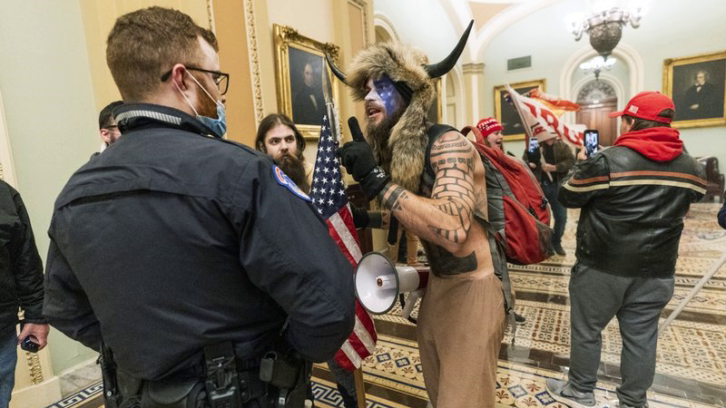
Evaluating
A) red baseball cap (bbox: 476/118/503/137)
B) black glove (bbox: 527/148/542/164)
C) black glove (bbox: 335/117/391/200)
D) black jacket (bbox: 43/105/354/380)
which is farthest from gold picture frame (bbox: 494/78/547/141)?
black jacket (bbox: 43/105/354/380)

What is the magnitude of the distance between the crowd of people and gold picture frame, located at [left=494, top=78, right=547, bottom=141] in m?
11.2

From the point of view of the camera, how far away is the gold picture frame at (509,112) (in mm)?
11750

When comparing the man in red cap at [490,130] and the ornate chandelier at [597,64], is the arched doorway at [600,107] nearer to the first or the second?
the ornate chandelier at [597,64]

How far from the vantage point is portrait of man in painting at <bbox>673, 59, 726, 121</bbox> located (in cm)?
952

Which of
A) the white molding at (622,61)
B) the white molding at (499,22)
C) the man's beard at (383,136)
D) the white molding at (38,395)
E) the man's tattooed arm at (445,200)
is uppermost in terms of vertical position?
the white molding at (499,22)

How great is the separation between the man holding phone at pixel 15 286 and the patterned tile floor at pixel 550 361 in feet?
4.17

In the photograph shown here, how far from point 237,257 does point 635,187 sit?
88.8 inches

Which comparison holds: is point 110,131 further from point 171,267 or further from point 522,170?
point 522,170

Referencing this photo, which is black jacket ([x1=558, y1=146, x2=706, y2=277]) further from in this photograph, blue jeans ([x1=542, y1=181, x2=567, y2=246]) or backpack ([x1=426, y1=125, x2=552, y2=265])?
blue jeans ([x1=542, y1=181, x2=567, y2=246])

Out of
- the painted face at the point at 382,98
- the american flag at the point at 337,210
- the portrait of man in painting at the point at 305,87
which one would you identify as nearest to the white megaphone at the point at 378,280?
the american flag at the point at 337,210

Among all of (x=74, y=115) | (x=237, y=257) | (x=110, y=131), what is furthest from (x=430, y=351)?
(x=74, y=115)

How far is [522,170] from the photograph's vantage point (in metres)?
1.88

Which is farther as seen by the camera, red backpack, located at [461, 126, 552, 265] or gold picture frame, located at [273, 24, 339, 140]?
gold picture frame, located at [273, 24, 339, 140]

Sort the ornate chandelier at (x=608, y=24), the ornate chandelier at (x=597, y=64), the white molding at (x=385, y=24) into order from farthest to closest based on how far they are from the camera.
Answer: the ornate chandelier at (x=597, y=64) < the ornate chandelier at (x=608, y=24) < the white molding at (x=385, y=24)
